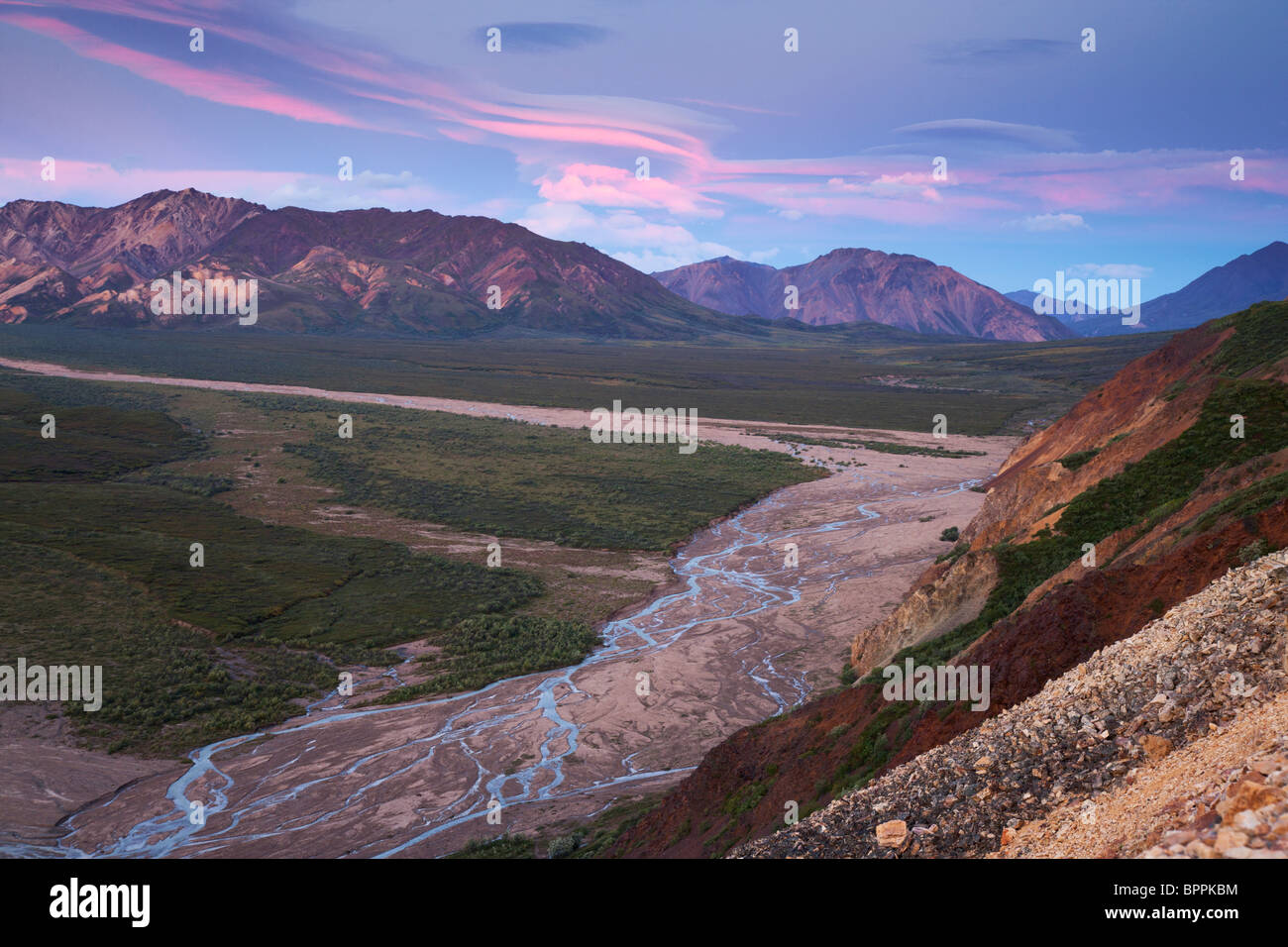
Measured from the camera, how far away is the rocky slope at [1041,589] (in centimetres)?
1352

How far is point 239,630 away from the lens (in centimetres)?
3197

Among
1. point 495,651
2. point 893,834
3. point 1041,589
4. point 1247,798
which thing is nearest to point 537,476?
point 495,651

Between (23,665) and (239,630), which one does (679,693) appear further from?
(23,665)

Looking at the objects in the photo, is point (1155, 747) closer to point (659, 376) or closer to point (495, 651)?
point (495, 651)

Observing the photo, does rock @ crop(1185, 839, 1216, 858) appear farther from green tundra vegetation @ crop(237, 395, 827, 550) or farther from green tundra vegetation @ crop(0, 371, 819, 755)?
green tundra vegetation @ crop(237, 395, 827, 550)

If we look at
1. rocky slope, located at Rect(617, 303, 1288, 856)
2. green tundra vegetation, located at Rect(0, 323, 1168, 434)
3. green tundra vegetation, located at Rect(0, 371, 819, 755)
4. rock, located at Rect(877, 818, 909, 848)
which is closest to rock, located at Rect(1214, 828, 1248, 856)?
rock, located at Rect(877, 818, 909, 848)

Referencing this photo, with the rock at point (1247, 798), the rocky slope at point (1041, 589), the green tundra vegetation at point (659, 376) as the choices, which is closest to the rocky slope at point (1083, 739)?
the rocky slope at point (1041, 589)

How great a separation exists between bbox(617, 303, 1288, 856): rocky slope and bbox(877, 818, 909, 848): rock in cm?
268

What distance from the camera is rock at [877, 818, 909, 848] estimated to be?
33.0 ft

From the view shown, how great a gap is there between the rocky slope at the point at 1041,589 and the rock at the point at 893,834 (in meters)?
2.68

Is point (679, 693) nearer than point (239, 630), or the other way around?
point (679, 693)

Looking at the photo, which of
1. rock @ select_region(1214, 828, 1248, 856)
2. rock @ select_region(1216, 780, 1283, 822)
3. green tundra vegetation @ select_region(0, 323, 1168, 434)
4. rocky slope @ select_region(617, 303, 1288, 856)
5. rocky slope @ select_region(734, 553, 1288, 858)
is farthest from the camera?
green tundra vegetation @ select_region(0, 323, 1168, 434)
